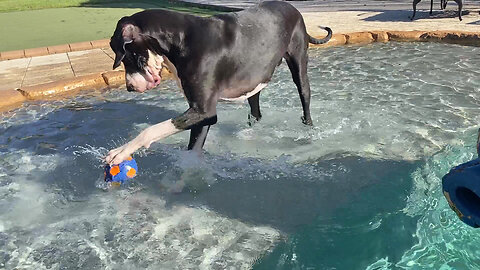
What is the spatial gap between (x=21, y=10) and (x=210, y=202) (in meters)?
16.4

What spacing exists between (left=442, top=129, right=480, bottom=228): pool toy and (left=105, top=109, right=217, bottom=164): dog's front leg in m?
2.13

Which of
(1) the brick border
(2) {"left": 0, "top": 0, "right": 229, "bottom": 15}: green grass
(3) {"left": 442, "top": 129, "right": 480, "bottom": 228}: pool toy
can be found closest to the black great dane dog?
(3) {"left": 442, "top": 129, "right": 480, "bottom": 228}: pool toy

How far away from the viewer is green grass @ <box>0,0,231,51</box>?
1084 centimetres

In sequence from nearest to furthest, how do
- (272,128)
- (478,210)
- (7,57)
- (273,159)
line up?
(478,210), (273,159), (272,128), (7,57)

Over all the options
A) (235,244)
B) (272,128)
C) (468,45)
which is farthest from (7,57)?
(468,45)

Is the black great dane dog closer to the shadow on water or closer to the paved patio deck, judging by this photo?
the shadow on water

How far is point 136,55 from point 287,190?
1573 millimetres

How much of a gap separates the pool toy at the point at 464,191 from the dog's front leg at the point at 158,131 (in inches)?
83.9

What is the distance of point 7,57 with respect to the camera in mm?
8336

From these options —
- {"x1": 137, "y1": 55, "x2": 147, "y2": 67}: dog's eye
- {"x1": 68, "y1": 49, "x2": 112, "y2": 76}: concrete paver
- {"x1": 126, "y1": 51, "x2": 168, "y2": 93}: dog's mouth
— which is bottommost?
{"x1": 68, "y1": 49, "x2": 112, "y2": 76}: concrete paver

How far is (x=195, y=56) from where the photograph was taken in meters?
3.36

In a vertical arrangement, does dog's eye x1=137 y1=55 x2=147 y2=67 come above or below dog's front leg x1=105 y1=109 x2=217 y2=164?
above

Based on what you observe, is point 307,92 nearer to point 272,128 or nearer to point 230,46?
point 272,128

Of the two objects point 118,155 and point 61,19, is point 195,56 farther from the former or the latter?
point 61,19
